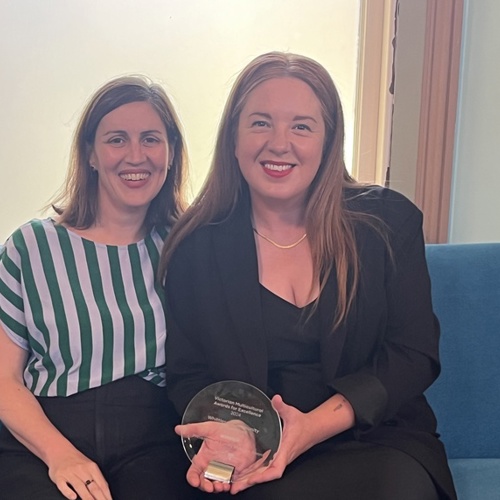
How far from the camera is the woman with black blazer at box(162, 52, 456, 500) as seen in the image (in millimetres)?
1253

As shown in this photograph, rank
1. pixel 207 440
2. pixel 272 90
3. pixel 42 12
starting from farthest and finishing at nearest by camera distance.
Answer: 1. pixel 42 12
2. pixel 272 90
3. pixel 207 440

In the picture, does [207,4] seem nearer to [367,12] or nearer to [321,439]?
[367,12]

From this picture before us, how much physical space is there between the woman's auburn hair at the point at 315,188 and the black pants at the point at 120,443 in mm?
290

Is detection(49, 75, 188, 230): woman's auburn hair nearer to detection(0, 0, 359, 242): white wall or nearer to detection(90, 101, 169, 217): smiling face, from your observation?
detection(90, 101, 169, 217): smiling face

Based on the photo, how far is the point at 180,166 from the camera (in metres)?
1.55

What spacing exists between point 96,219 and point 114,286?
0.60ft

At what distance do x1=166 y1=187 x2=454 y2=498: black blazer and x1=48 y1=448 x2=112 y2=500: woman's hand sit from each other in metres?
0.22

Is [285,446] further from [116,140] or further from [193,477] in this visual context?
[116,140]

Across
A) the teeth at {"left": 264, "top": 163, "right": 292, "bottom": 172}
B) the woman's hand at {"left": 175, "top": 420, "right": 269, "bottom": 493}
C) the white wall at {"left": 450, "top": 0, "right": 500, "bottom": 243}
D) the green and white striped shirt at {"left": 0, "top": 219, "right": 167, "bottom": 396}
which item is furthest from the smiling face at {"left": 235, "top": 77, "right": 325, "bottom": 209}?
the white wall at {"left": 450, "top": 0, "right": 500, "bottom": 243}

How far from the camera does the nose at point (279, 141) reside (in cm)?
131

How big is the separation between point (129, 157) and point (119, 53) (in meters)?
0.71

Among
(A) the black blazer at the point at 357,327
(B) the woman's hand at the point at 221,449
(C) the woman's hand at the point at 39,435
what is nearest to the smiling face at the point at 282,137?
(A) the black blazer at the point at 357,327

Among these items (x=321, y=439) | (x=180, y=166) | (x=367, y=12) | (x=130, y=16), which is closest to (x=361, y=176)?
(x=367, y=12)

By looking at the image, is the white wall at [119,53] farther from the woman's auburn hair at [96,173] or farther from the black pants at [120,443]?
the black pants at [120,443]
